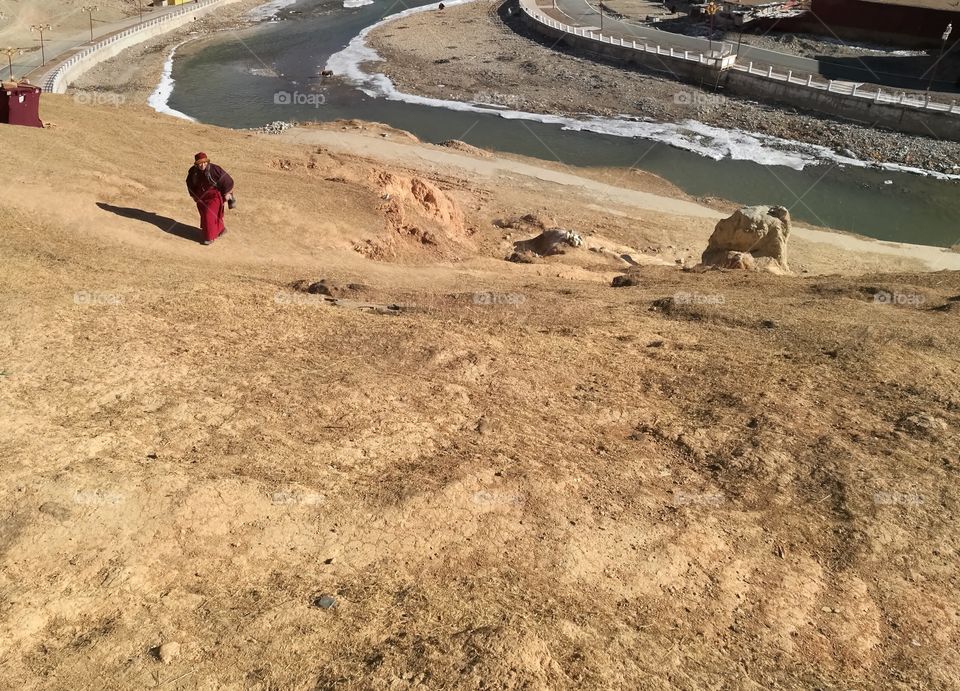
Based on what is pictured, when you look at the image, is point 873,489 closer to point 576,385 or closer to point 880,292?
point 576,385

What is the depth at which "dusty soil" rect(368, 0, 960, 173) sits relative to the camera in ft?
99.7

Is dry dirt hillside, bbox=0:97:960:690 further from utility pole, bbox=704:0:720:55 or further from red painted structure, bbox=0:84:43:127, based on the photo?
utility pole, bbox=704:0:720:55

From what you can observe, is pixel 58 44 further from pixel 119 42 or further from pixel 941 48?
pixel 941 48

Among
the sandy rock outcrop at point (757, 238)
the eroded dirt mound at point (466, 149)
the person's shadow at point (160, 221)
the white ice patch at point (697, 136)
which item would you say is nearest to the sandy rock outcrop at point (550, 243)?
the sandy rock outcrop at point (757, 238)

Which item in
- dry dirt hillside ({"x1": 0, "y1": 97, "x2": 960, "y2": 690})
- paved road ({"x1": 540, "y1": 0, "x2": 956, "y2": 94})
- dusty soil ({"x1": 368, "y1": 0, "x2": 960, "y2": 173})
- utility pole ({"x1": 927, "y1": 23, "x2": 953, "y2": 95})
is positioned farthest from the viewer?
paved road ({"x1": 540, "y1": 0, "x2": 956, "y2": 94})

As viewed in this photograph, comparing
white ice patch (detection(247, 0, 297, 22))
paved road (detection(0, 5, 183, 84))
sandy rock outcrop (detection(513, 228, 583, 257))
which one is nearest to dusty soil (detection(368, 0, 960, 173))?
white ice patch (detection(247, 0, 297, 22))

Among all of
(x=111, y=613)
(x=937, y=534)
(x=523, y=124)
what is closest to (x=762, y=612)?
(x=937, y=534)

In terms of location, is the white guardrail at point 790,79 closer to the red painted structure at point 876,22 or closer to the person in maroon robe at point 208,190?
the red painted structure at point 876,22

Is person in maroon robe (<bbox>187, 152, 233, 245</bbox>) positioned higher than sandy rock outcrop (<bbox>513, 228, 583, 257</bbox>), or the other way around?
person in maroon robe (<bbox>187, 152, 233, 245</bbox>)

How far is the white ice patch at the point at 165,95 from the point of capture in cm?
3303

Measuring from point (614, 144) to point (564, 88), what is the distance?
8856 millimetres

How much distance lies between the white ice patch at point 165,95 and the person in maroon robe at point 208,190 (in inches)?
869

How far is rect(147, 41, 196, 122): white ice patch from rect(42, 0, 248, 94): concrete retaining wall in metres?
2.99

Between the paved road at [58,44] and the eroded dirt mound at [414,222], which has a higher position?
the paved road at [58,44]
